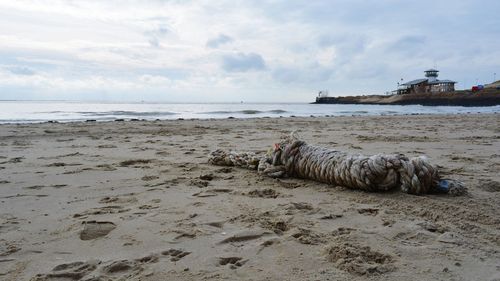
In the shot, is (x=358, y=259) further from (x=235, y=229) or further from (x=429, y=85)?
(x=429, y=85)

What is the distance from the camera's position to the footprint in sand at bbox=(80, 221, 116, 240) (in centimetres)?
225

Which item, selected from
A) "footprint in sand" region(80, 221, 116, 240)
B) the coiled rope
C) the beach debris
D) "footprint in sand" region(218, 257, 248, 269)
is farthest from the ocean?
the beach debris

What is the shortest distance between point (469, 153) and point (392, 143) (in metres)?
1.50

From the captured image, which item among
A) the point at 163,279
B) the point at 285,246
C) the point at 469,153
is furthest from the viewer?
the point at 469,153

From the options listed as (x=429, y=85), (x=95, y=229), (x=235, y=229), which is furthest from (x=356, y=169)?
(x=429, y=85)

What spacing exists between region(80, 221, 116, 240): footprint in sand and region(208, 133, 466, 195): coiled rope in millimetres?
1740

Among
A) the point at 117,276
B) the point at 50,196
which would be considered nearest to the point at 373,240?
the point at 117,276

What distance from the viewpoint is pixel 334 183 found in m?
3.29

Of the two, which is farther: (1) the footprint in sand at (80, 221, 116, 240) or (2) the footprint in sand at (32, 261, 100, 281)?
(1) the footprint in sand at (80, 221, 116, 240)

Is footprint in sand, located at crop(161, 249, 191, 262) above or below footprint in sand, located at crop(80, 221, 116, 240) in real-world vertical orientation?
below

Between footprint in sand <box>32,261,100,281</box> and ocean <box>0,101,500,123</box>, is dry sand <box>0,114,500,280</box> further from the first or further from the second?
ocean <box>0,101,500,123</box>

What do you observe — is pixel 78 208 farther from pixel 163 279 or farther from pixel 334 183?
pixel 334 183

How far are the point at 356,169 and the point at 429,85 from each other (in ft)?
238

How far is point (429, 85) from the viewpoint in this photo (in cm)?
6744
